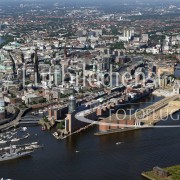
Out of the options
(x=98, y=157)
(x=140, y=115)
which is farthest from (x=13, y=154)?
(x=140, y=115)

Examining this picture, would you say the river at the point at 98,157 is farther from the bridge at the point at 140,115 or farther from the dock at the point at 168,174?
the bridge at the point at 140,115

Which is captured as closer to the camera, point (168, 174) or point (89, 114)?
point (168, 174)

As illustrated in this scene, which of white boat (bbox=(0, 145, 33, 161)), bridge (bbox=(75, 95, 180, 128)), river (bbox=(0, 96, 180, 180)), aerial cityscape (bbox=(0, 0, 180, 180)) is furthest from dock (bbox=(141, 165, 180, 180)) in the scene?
bridge (bbox=(75, 95, 180, 128))

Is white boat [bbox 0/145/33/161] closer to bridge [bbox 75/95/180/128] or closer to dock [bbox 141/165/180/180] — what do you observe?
bridge [bbox 75/95/180/128]

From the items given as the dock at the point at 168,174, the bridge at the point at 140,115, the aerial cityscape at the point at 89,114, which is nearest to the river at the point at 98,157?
the aerial cityscape at the point at 89,114

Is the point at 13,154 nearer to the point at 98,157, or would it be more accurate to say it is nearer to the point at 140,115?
the point at 98,157
